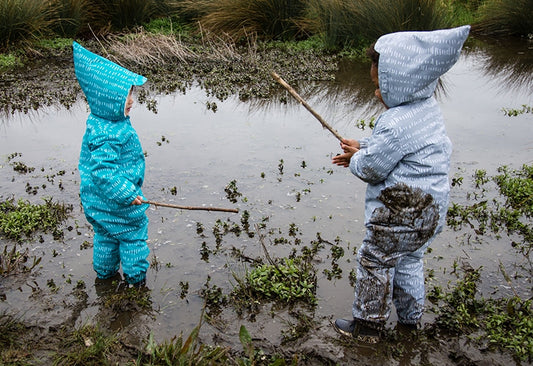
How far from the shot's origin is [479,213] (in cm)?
509

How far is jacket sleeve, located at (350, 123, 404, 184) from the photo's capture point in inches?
120

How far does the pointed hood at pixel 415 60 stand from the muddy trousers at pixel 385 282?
93 centimetres

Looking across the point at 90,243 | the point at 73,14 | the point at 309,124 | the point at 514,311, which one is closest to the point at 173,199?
the point at 90,243

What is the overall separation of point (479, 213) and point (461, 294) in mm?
1422

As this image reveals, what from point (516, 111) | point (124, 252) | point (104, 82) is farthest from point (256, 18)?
point (124, 252)

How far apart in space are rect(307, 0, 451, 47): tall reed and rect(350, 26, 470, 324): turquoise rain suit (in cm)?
741

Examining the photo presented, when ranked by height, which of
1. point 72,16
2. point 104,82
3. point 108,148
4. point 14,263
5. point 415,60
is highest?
point 72,16

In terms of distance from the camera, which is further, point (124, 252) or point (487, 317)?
point (124, 252)

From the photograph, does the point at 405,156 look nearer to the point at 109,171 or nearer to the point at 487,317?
the point at 487,317

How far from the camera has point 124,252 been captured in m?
3.96

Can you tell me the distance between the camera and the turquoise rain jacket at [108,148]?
3.60 meters

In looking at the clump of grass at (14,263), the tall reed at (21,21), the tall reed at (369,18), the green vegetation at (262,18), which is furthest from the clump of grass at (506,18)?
the clump of grass at (14,263)

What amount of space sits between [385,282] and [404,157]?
80cm

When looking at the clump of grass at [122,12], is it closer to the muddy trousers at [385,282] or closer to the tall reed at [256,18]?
the tall reed at [256,18]
